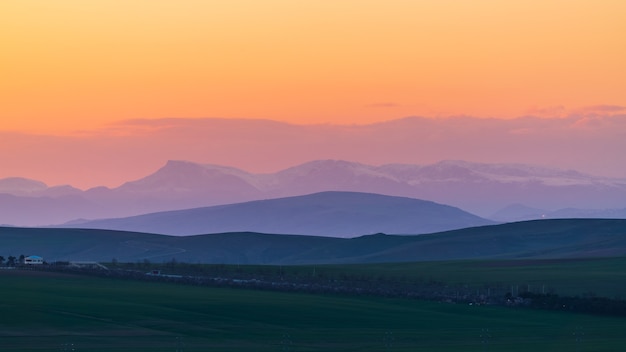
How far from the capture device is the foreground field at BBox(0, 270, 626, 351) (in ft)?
225

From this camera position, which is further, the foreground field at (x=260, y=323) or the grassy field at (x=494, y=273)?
the grassy field at (x=494, y=273)

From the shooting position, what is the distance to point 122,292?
9138cm

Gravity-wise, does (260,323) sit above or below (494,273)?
below

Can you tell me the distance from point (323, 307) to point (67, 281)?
2271 cm

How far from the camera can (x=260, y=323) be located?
7806 cm

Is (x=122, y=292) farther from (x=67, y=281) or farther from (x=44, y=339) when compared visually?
(x=44, y=339)

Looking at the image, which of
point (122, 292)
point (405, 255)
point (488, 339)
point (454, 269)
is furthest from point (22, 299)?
point (405, 255)

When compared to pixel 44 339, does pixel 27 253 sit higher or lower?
higher

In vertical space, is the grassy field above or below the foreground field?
above

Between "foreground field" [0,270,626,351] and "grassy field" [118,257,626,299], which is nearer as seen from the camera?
"foreground field" [0,270,626,351]

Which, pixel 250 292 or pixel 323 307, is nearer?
pixel 323 307

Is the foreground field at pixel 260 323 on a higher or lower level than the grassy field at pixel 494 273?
lower

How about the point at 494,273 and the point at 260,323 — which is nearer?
the point at 260,323

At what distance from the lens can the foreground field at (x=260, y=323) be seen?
225ft
